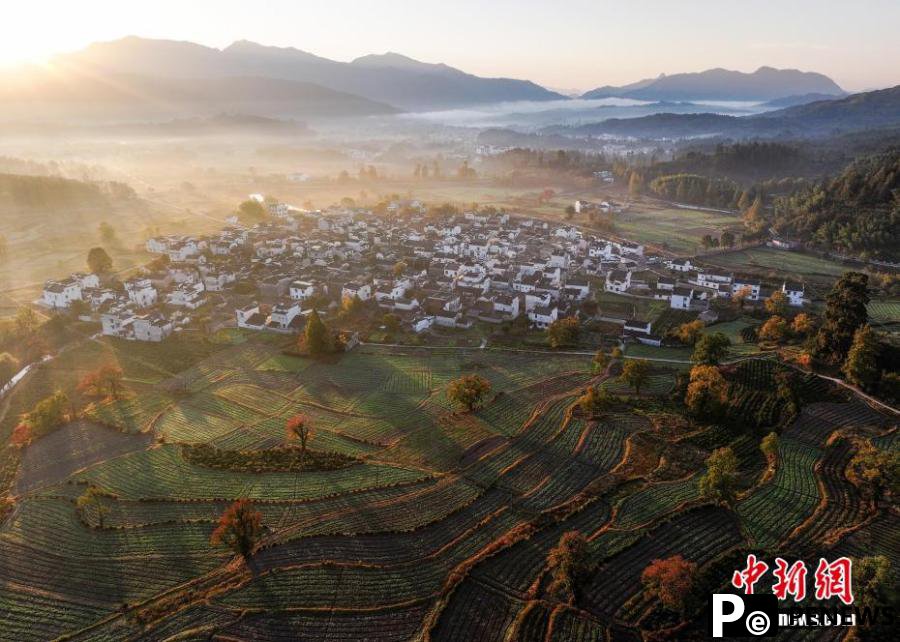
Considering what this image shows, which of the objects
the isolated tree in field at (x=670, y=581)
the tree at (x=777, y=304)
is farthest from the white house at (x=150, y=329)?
the tree at (x=777, y=304)

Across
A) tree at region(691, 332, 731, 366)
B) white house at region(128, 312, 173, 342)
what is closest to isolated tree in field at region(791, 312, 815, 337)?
tree at region(691, 332, 731, 366)

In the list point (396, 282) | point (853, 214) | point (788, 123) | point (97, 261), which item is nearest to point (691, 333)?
point (396, 282)

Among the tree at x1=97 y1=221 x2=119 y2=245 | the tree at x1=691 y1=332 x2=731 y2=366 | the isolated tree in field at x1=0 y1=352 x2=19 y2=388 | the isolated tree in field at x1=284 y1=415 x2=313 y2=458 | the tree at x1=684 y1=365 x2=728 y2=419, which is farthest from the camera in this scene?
the tree at x1=97 y1=221 x2=119 y2=245

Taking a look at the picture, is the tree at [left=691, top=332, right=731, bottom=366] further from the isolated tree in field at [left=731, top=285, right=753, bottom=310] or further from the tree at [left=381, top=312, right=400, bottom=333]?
the tree at [left=381, top=312, right=400, bottom=333]

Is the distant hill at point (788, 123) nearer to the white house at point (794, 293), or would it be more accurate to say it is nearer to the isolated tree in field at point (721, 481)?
the white house at point (794, 293)

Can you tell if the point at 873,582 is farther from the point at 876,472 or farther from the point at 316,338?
the point at 316,338

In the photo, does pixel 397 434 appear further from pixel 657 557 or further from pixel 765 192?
pixel 765 192
